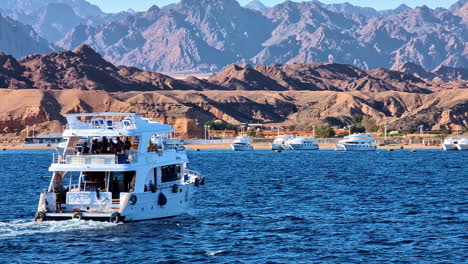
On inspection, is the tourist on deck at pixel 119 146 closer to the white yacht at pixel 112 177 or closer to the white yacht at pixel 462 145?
the white yacht at pixel 112 177

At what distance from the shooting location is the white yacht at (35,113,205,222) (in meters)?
49.0

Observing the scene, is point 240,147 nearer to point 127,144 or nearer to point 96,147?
point 127,144

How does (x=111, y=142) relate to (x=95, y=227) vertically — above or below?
above

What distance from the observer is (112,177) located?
5062 cm

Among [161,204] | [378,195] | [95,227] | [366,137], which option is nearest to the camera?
[95,227]

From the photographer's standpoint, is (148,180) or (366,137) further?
(366,137)

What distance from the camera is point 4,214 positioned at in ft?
189

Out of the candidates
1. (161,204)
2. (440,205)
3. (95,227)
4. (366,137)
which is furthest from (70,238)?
(366,137)

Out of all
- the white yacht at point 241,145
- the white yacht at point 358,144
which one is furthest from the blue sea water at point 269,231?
the white yacht at point 241,145

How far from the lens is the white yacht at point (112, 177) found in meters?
49.0

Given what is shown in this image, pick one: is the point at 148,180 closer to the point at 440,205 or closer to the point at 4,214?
the point at 4,214

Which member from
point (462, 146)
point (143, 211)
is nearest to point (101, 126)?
point (143, 211)

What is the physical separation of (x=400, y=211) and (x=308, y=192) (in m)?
Answer: 16.4

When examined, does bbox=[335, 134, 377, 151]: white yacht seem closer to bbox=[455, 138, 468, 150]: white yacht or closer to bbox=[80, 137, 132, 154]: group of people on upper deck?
bbox=[455, 138, 468, 150]: white yacht
